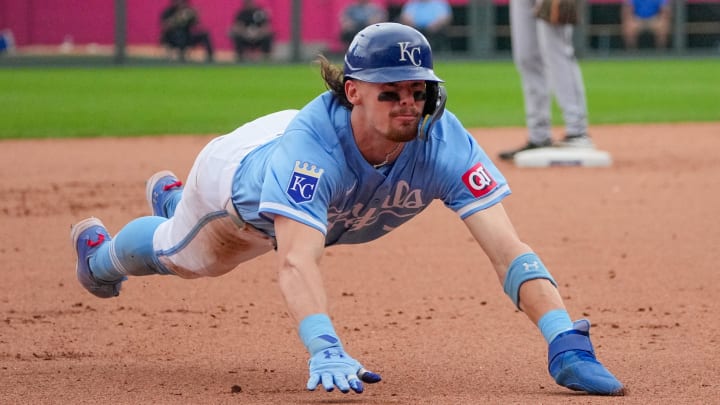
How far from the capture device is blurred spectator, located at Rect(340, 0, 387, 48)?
22156 mm

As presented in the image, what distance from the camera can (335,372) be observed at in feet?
10.8

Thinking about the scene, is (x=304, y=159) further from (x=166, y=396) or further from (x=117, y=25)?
(x=117, y=25)

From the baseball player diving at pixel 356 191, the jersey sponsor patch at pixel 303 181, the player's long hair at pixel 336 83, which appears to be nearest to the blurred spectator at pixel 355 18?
the baseball player diving at pixel 356 191

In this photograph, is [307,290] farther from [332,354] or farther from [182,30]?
[182,30]

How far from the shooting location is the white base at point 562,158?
9.15 m

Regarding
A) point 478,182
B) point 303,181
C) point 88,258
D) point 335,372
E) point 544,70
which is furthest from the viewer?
point 544,70

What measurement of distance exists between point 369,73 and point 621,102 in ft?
38.8

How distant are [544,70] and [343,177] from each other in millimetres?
5833

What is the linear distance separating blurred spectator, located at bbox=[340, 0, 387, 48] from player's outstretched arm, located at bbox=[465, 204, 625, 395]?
60.7 ft

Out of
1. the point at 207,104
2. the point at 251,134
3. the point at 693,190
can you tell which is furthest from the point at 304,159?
the point at 207,104

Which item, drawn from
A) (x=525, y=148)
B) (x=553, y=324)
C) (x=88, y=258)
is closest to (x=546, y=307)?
(x=553, y=324)

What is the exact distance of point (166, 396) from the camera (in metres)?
3.73

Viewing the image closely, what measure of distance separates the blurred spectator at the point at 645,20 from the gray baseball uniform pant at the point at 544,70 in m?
14.4

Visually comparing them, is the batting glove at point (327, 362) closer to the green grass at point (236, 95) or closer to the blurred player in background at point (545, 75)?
the blurred player in background at point (545, 75)
